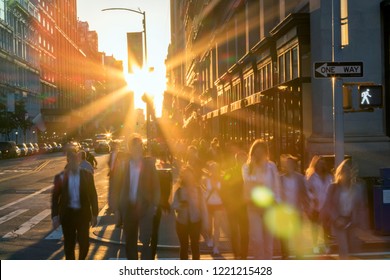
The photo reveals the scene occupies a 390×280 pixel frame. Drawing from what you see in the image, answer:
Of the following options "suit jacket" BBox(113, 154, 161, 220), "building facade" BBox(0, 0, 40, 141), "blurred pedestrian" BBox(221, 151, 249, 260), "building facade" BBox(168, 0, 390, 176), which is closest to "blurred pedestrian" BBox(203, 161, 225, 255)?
"blurred pedestrian" BBox(221, 151, 249, 260)

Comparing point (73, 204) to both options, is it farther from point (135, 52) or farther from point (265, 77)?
point (265, 77)

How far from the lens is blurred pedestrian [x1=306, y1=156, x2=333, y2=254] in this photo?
387 inches

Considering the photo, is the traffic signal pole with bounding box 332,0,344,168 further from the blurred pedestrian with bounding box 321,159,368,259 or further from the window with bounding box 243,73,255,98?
the window with bounding box 243,73,255,98

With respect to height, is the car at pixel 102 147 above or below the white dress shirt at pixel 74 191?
below

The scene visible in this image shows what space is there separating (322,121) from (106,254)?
9.29 m

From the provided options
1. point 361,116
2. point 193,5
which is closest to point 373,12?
point 361,116

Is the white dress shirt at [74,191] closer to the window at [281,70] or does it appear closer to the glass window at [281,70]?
the window at [281,70]

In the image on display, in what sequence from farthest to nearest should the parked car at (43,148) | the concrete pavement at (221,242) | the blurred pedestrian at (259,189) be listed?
the parked car at (43,148) → the concrete pavement at (221,242) → the blurred pedestrian at (259,189)

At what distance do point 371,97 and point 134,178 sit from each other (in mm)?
4131

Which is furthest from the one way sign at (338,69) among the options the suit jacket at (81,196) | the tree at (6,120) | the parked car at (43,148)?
the parked car at (43,148)

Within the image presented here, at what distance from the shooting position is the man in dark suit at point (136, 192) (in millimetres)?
7805

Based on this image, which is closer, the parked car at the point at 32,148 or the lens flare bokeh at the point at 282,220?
the lens flare bokeh at the point at 282,220

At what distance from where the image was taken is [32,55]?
77.9 metres

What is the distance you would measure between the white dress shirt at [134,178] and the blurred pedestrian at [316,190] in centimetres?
297
